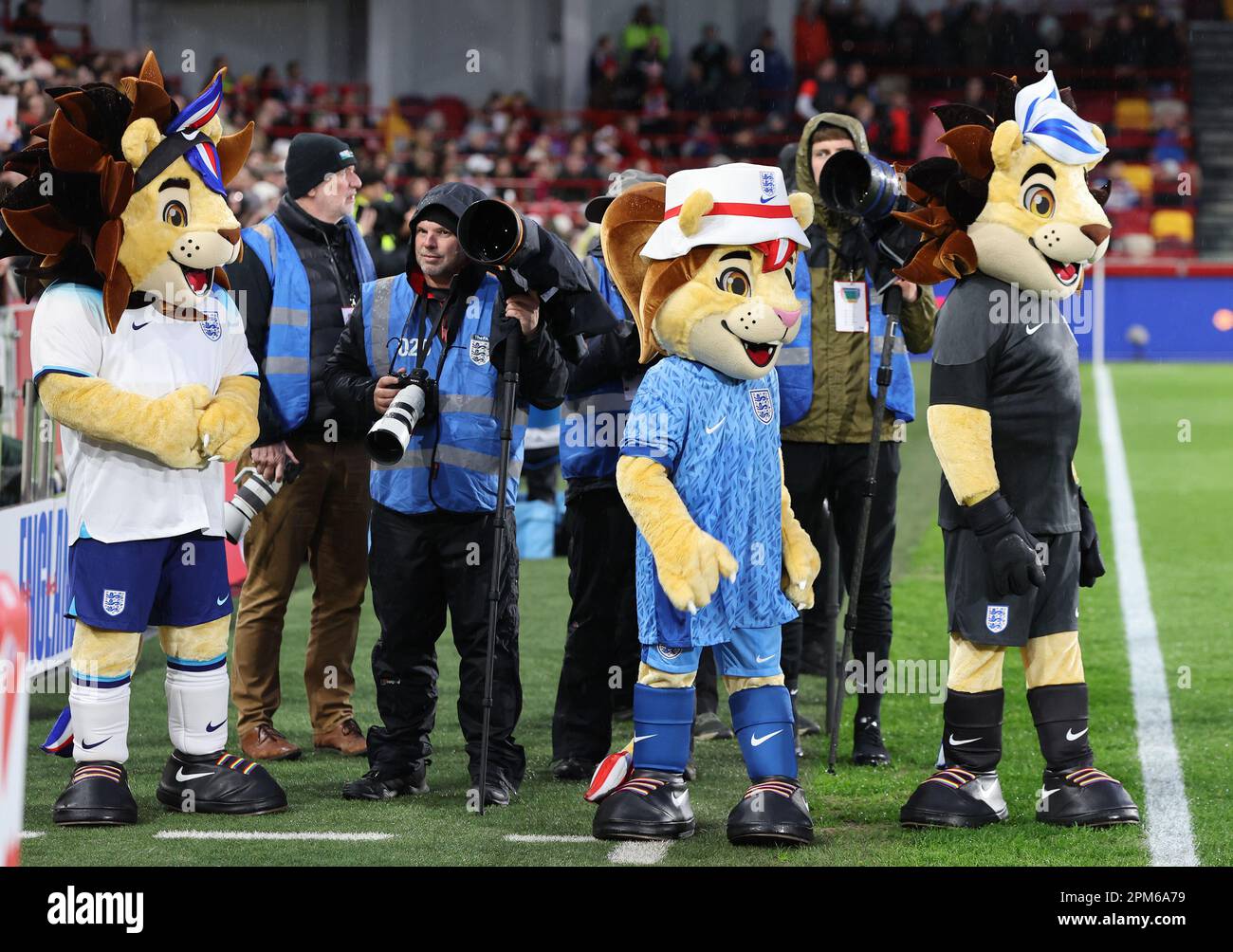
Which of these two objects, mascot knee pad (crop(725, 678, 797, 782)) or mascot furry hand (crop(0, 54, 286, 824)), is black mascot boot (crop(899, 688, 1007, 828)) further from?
mascot furry hand (crop(0, 54, 286, 824))

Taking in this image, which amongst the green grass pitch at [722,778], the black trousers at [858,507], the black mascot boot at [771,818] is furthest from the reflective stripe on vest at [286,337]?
the black mascot boot at [771,818]

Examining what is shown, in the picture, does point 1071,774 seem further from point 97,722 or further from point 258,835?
point 97,722

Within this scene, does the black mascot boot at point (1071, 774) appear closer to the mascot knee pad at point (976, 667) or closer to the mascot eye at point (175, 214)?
the mascot knee pad at point (976, 667)

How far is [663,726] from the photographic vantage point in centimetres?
491

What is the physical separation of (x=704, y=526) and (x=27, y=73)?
17453mm

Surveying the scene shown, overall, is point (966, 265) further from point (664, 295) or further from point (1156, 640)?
point (1156, 640)

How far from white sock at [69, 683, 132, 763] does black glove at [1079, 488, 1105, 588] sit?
2.78 m

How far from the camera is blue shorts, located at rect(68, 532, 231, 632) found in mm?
5047

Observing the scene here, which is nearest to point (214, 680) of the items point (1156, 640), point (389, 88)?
point (1156, 640)

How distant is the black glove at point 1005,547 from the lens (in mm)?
4879

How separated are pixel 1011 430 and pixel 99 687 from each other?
2662mm

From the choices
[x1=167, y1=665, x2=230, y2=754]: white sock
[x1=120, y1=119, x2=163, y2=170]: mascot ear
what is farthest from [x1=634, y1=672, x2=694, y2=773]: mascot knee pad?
[x1=120, y1=119, x2=163, y2=170]: mascot ear

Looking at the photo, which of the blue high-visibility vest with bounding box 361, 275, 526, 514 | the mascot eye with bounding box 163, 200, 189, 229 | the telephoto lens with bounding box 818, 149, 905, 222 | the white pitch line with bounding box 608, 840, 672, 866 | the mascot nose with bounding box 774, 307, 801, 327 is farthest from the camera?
the telephoto lens with bounding box 818, 149, 905, 222

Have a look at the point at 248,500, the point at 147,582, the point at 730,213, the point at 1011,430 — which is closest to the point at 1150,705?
the point at 1011,430
